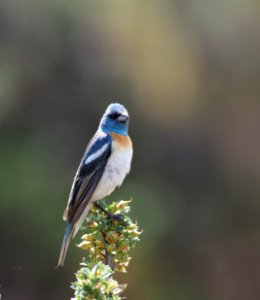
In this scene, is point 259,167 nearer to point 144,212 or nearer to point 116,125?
point 144,212

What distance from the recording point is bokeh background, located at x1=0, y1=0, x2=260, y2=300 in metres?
10.0

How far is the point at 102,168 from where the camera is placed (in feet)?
17.5

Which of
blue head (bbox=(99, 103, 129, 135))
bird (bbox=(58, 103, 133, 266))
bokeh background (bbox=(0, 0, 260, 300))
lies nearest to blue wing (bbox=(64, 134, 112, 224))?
bird (bbox=(58, 103, 133, 266))

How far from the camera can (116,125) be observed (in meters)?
5.59

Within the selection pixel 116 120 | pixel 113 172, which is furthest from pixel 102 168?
pixel 116 120

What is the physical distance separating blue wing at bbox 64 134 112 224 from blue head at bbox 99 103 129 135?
10 centimetres

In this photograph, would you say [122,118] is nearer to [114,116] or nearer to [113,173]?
[114,116]

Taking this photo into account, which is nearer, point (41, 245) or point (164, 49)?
point (41, 245)

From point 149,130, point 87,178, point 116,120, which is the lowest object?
point 149,130

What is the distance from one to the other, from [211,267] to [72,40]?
411 centimetres

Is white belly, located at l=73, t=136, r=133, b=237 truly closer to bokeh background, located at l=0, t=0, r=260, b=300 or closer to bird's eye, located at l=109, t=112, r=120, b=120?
→ bird's eye, located at l=109, t=112, r=120, b=120

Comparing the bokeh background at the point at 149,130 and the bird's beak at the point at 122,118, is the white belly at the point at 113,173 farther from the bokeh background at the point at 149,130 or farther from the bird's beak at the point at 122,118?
the bokeh background at the point at 149,130

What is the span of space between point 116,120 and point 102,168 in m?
0.45

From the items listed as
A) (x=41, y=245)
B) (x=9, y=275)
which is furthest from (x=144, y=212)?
(x=9, y=275)
